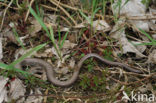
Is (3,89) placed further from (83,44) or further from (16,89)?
(83,44)

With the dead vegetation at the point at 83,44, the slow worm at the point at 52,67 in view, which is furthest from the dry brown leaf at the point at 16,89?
the slow worm at the point at 52,67

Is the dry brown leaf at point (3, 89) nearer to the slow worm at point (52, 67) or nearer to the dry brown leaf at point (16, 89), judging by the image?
the dry brown leaf at point (16, 89)

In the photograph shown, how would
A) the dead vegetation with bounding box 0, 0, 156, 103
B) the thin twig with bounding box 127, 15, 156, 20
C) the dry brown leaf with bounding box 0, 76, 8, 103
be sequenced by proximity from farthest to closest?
the thin twig with bounding box 127, 15, 156, 20 < the dead vegetation with bounding box 0, 0, 156, 103 < the dry brown leaf with bounding box 0, 76, 8, 103

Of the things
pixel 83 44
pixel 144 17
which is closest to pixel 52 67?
pixel 83 44

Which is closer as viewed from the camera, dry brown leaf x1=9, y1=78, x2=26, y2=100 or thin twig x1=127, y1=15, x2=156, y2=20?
dry brown leaf x1=9, y1=78, x2=26, y2=100

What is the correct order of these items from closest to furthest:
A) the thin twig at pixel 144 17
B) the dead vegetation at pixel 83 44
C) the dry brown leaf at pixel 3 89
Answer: the dry brown leaf at pixel 3 89, the dead vegetation at pixel 83 44, the thin twig at pixel 144 17

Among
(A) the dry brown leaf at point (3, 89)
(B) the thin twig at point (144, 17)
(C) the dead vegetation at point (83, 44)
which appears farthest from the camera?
(B) the thin twig at point (144, 17)

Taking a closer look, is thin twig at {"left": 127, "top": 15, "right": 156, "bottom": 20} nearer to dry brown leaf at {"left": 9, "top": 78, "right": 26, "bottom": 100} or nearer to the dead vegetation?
the dead vegetation

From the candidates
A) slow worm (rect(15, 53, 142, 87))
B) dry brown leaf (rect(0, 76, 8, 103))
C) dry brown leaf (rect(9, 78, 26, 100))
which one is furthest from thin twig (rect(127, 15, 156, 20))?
dry brown leaf (rect(0, 76, 8, 103))

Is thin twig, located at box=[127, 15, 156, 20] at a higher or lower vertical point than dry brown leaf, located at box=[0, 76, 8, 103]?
higher

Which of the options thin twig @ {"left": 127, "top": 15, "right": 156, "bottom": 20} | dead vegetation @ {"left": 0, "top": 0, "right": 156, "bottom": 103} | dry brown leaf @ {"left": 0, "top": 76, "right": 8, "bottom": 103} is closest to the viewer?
dry brown leaf @ {"left": 0, "top": 76, "right": 8, "bottom": 103}

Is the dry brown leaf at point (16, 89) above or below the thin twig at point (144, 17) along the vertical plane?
below
